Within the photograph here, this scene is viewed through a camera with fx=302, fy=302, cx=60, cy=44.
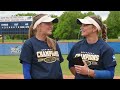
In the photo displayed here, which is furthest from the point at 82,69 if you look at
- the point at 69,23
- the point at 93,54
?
the point at 69,23

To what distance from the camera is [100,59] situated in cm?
217

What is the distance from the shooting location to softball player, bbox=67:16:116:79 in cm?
212

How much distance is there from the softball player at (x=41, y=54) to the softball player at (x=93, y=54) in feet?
0.55

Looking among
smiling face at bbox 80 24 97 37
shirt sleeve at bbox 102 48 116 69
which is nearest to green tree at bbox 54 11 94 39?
smiling face at bbox 80 24 97 37

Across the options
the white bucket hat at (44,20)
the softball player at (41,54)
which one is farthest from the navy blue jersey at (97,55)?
the white bucket hat at (44,20)

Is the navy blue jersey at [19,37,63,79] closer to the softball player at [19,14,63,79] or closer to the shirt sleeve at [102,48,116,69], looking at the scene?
the softball player at [19,14,63,79]

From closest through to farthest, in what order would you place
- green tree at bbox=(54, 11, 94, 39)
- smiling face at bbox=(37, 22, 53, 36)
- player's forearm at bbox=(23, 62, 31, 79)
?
player's forearm at bbox=(23, 62, 31, 79), smiling face at bbox=(37, 22, 53, 36), green tree at bbox=(54, 11, 94, 39)

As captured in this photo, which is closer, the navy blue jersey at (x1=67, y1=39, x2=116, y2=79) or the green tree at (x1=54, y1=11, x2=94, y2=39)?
the navy blue jersey at (x1=67, y1=39, x2=116, y2=79)

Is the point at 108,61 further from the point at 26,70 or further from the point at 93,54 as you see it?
the point at 26,70

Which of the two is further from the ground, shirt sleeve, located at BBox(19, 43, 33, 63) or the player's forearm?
shirt sleeve, located at BBox(19, 43, 33, 63)

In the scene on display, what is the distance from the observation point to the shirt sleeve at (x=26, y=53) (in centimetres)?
213
